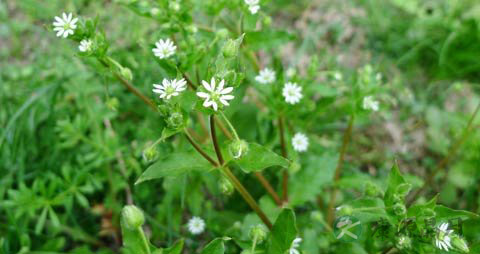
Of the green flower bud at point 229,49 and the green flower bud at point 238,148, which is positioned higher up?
the green flower bud at point 229,49

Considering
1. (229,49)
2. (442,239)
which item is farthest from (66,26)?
(442,239)

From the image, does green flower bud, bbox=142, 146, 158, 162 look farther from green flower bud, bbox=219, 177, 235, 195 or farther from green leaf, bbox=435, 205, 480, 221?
green leaf, bbox=435, 205, 480, 221

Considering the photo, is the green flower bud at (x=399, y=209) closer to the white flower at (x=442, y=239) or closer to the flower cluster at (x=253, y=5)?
the white flower at (x=442, y=239)

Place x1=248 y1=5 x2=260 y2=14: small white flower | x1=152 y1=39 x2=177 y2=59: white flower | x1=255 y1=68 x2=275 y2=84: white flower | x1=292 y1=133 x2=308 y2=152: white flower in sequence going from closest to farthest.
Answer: x1=152 y1=39 x2=177 y2=59: white flower, x1=248 y1=5 x2=260 y2=14: small white flower, x1=255 y1=68 x2=275 y2=84: white flower, x1=292 y1=133 x2=308 y2=152: white flower

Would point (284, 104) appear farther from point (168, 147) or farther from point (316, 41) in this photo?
point (316, 41)

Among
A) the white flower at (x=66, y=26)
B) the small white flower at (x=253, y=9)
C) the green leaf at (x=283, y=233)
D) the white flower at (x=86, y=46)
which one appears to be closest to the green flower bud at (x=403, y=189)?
the green leaf at (x=283, y=233)

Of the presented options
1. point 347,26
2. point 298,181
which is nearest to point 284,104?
point 298,181

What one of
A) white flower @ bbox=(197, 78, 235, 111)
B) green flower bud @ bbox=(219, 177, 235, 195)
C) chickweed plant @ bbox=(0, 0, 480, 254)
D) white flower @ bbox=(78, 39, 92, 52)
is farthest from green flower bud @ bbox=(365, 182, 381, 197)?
white flower @ bbox=(78, 39, 92, 52)
